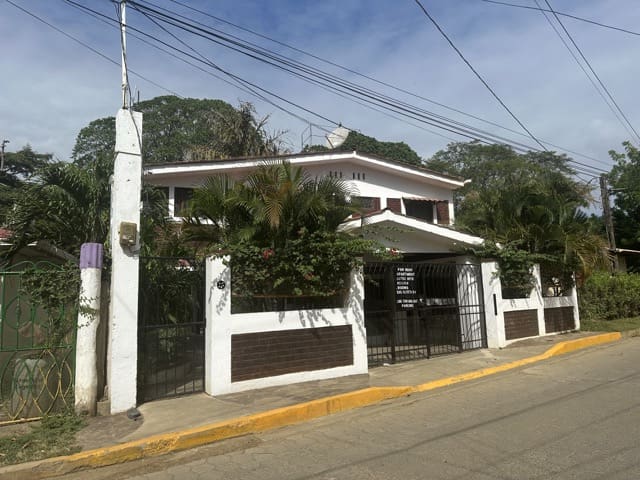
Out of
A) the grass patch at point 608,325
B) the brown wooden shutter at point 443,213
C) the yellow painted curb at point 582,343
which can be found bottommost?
the yellow painted curb at point 582,343

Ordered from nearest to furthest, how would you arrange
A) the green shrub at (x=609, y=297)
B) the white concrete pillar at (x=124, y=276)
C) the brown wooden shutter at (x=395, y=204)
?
1. the white concrete pillar at (x=124, y=276)
2. the green shrub at (x=609, y=297)
3. the brown wooden shutter at (x=395, y=204)

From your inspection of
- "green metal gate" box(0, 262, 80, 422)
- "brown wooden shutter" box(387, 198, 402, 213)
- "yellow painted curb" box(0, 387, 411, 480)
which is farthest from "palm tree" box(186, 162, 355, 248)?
"brown wooden shutter" box(387, 198, 402, 213)

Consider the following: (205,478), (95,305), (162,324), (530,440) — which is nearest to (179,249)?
(162,324)

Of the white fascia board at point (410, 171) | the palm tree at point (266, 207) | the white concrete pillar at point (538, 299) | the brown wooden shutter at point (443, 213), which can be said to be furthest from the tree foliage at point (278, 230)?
the brown wooden shutter at point (443, 213)

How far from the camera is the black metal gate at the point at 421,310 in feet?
32.5

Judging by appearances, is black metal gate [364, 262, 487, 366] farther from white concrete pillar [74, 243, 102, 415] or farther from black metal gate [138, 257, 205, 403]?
white concrete pillar [74, 243, 102, 415]

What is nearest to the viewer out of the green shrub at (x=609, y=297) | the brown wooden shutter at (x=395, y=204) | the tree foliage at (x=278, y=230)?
the tree foliage at (x=278, y=230)

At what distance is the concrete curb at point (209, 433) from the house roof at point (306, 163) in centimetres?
821

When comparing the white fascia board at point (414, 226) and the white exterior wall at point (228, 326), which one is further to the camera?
the white fascia board at point (414, 226)

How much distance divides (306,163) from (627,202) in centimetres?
2113

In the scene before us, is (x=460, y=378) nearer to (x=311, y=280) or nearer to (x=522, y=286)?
(x=311, y=280)

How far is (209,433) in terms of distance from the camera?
18.4ft

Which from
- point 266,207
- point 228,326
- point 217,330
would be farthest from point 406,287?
point 217,330

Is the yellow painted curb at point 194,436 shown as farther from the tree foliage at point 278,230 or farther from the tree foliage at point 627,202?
the tree foliage at point 627,202
